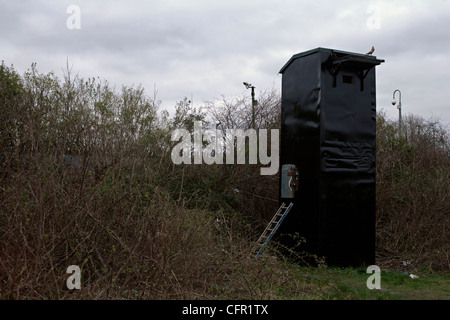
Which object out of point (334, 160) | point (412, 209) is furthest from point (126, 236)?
point (412, 209)

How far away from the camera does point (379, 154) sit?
11852 mm

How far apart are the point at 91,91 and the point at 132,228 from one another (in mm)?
9607

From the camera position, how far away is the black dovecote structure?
7.99 meters

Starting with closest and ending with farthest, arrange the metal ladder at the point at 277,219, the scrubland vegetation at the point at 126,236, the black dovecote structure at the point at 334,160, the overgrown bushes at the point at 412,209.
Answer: the scrubland vegetation at the point at 126,236, the black dovecote structure at the point at 334,160, the metal ladder at the point at 277,219, the overgrown bushes at the point at 412,209

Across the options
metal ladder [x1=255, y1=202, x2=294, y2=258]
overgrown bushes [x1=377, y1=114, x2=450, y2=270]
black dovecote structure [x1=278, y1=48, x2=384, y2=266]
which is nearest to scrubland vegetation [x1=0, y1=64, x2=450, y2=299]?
overgrown bushes [x1=377, y1=114, x2=450, y2=270]

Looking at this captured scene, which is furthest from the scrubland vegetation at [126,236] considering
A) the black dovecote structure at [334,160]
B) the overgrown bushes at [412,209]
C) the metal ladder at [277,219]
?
the black dovecote structure at [334,160]

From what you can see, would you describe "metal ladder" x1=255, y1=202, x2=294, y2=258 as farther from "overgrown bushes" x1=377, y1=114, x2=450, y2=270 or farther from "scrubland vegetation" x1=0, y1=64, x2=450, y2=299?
"overgrown bushes" x1=377, y1=114, x2=450, y2=270

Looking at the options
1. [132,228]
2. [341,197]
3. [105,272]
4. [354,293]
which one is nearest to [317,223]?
[341,197]

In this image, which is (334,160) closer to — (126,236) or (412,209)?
(412,209)

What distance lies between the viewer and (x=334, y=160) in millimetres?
8109

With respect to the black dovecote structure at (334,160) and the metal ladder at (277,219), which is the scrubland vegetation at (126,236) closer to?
the metal ladder at (277,219)

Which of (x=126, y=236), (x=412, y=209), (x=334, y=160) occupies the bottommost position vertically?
(x=412, y=209)

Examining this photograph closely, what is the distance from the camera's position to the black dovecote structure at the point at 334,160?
26.2 feet
